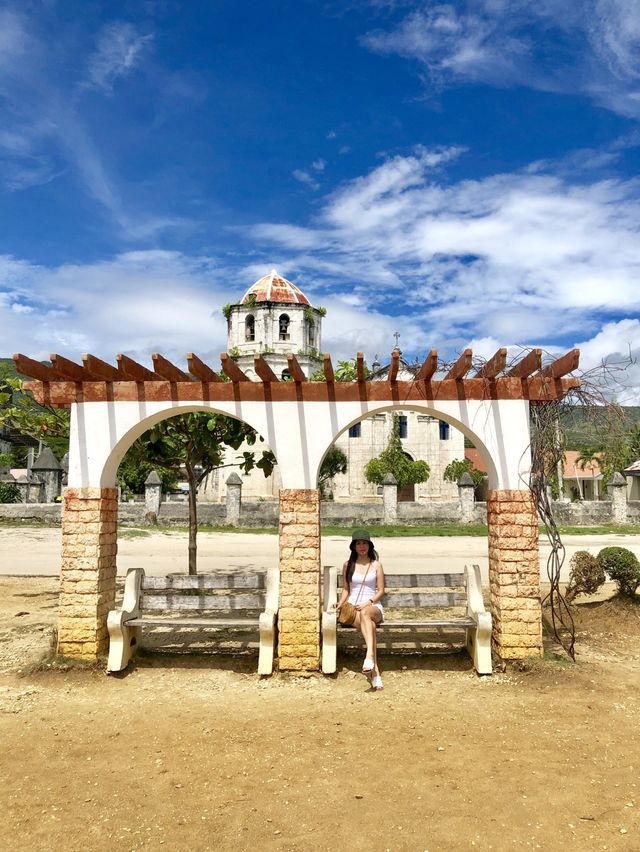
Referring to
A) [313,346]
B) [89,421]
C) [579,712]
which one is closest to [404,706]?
[579,712]

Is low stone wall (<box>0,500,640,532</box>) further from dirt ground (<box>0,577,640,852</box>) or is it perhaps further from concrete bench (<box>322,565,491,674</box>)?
dirt ground (<box>0,577,640,852</box>)

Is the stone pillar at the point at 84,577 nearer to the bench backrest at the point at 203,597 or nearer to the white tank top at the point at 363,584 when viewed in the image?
the bench backrest at the point at 203,597

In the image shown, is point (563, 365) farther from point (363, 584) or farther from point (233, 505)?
point (233, 505)

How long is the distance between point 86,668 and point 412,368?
180 inches

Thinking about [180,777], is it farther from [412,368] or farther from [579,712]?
[412,368]

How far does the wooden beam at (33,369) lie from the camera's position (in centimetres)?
630

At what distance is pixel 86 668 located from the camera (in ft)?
20.6

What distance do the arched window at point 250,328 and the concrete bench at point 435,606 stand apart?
33.2 metres

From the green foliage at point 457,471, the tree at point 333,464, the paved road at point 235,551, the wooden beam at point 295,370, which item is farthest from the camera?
the green foliage at point 457,471

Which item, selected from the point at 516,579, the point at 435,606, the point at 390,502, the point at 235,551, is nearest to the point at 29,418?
the point at 435,606

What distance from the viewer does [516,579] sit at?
6.29 metres

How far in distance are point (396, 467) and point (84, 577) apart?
3228cm

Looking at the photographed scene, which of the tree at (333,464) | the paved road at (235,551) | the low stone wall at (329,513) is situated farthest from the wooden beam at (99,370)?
the tree at (333,464)

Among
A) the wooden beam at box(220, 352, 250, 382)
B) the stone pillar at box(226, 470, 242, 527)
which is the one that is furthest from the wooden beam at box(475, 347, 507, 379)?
the stone pillar at box(226, 470, 242, 527)
